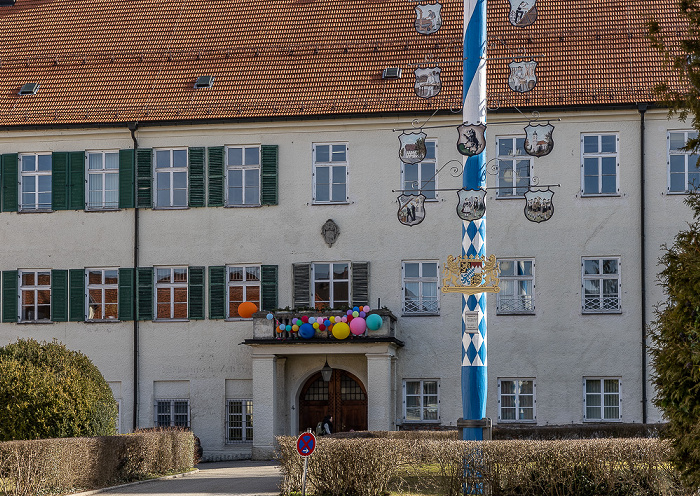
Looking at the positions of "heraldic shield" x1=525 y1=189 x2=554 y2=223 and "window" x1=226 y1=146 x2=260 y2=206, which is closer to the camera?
"heraldic shield" x1=525 y1=189 x2=554 y2=223

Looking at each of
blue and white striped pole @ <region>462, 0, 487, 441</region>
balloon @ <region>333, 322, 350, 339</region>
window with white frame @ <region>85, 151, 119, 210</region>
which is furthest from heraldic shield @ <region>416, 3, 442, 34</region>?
window with white frame @ <region>85, 151, 119, 210</region>

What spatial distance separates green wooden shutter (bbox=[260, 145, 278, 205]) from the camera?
30.9 m

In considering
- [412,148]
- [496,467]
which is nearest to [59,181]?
[412,148]

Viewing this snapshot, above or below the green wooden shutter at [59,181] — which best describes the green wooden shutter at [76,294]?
below

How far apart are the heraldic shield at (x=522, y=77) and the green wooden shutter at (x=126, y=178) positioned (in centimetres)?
1404

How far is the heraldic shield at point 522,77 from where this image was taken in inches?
817

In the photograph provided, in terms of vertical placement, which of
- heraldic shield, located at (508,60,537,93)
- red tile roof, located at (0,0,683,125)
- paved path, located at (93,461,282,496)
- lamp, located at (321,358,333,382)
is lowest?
paved path, located at (93,461,282,496)

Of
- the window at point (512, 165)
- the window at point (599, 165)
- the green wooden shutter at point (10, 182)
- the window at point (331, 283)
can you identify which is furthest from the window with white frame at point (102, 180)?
the window at point (599, 165)

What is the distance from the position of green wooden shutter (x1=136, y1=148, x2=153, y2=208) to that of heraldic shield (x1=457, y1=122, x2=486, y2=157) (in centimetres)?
1396

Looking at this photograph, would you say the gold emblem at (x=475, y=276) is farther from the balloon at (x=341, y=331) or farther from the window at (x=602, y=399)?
the window at (x=602, y=399)

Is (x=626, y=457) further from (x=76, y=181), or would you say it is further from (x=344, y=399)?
(x=76, y=181)

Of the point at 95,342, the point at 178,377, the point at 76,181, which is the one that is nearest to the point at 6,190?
the point at 76,181

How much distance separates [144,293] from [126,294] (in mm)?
515

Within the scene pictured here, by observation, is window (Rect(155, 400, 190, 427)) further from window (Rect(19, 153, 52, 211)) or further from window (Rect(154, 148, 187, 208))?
window (Rect(19, 153, 52, 211))
